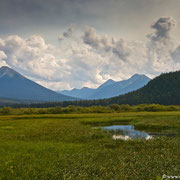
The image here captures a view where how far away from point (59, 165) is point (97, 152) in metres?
5.85

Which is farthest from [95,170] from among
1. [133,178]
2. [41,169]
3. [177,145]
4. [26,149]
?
[177,145]

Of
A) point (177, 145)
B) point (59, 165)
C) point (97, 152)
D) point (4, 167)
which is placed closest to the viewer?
point (4, 167)

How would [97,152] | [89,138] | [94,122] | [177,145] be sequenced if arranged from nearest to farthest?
[97,152], [177,145], [89,138], [94,122]

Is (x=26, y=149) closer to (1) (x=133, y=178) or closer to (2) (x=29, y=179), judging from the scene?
(2) (x=29, y=179)

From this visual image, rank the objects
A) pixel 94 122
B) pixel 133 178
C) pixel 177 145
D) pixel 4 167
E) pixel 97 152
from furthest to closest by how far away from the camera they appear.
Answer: pixel 94 122 → pixel 177 145 → pixel 97 152 → pixel 4 167 → pixel 133 178

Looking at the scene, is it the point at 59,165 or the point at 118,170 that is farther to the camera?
the point at 59,165

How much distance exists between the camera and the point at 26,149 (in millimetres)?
19859

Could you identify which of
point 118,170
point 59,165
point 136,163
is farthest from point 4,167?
point 136,163

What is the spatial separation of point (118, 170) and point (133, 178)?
77.5 inches

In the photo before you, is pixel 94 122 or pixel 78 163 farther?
pixel 94 122

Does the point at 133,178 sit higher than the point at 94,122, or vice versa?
the point at 133,178

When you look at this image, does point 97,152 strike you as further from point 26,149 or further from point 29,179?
point 29,179

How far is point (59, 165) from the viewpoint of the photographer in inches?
579

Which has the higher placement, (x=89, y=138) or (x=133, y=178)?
(x=133, y=178)
